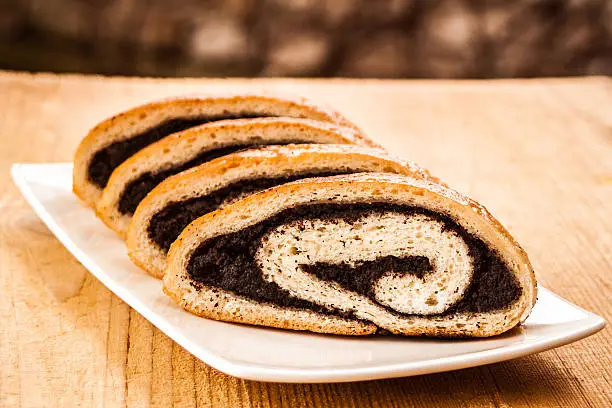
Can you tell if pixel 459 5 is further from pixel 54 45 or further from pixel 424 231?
pixel 424 231

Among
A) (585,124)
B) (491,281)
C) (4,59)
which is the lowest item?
(4,59)

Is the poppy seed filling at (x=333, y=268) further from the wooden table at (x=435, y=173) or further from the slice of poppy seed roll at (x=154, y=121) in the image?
the slice of poppy seed roll at (x=154, y=121)

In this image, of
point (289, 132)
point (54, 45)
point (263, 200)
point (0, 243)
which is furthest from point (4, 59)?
point (263, 200)

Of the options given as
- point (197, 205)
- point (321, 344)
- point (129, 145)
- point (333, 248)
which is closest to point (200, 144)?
point (197, 205)

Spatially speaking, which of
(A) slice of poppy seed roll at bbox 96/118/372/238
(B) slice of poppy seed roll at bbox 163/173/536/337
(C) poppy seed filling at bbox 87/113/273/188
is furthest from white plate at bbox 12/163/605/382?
(C) poppy seed filling at bbox 87/113/273/188

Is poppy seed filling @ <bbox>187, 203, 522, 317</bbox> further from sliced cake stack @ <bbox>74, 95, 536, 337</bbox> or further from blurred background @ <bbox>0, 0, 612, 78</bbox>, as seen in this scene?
blurred background @ <bbox>0, 0, 612, 78</bbox>

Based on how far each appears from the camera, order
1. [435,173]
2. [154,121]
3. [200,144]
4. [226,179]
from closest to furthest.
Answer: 1. [226,179]
2. [200,144]
3. [154,121]
4. [435,173]

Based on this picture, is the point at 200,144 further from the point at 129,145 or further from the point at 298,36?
the point at 298,36

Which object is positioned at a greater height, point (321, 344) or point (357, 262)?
point (357, 262)
